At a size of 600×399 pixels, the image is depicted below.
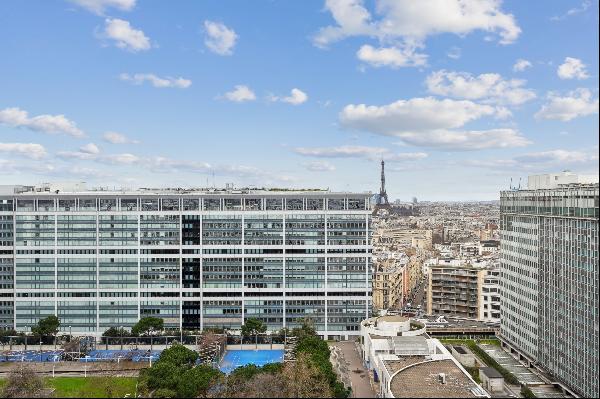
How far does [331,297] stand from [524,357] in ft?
53.4

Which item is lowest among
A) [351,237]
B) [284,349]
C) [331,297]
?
[284,349]

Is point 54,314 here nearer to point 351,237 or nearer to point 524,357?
point 351,237

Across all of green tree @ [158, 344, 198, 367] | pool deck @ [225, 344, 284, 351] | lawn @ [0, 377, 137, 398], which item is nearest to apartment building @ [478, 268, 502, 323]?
pool deck @ [225, 344, 284, 351]

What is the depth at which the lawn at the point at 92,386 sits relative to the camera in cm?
3641

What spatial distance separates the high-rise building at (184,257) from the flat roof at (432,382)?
57.3ft

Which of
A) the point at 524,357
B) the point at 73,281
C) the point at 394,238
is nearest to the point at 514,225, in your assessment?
the point at 524,357

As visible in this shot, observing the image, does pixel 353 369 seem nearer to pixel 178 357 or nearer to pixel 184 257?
pixel 178 357

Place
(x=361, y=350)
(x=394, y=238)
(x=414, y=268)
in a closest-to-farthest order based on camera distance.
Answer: (x=361, y=350) → (x=414, y=268) → (x=394, y=238)

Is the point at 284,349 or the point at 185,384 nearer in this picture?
the point at 185,384

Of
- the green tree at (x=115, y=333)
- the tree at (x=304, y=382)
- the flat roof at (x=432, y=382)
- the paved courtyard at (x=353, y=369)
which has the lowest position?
the paved courtyard at (x=353, y=369)

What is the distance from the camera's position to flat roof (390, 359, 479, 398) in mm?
30328

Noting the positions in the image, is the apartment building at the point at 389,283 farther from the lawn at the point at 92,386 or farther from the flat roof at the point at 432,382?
the lawn at the point at 92,386

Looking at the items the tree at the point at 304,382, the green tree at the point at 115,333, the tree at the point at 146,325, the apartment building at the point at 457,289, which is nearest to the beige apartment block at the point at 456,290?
the apartment building at the point at 457,289

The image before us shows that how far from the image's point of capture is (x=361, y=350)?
4825cm
